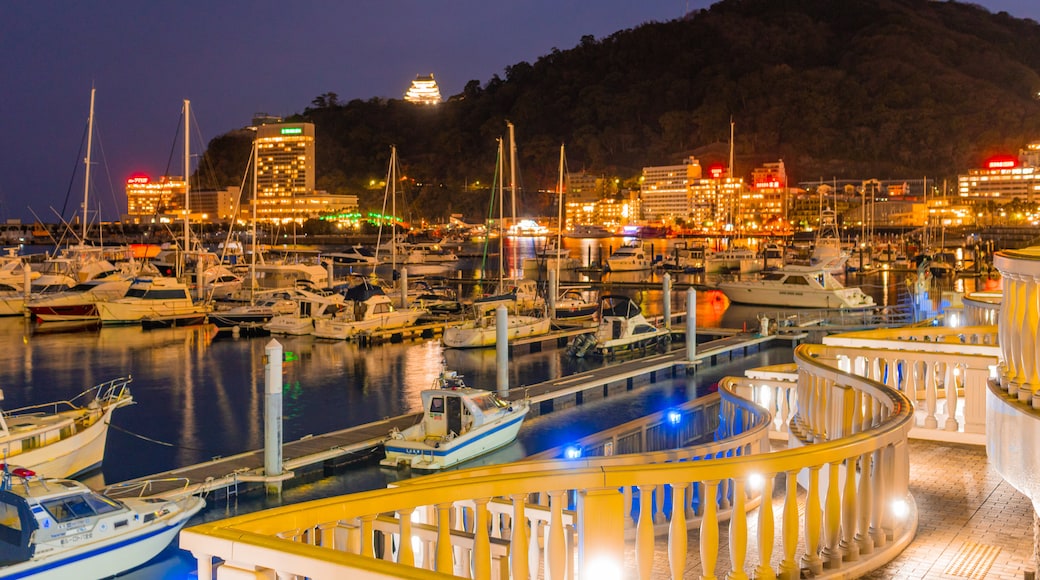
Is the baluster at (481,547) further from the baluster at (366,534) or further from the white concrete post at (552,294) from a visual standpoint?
the white concrete post at (552,294)

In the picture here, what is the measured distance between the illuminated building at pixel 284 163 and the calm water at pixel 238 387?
5396 inches

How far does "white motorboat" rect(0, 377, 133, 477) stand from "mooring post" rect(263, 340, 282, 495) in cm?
354

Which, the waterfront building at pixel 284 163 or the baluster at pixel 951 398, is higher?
the waterfront building at pixel 284 163

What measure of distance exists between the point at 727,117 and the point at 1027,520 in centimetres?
18878

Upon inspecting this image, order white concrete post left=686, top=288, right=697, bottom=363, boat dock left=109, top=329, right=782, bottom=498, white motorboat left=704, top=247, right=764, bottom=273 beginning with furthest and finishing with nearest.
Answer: white motorboat left=704, top=247, right=764, bottom=273 → white concrete post left=686, top=288, right=697, bottom=363 → boat dock left=109, top=329, right=782, bottom=498

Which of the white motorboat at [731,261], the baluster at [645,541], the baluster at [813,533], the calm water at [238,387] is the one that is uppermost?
the white motorboat at [731,261]

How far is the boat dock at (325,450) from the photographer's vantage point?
14531 mm

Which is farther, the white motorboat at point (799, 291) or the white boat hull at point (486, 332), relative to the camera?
the white motorboat at point (799, 291)

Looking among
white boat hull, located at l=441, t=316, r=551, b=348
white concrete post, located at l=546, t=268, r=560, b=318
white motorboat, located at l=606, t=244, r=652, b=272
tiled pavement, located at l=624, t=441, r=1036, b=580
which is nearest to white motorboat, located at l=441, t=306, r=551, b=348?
white boat hull, located at l=441, t=316, r=551, b=348

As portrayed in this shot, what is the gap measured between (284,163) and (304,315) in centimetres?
14534

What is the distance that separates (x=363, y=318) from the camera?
117 feet

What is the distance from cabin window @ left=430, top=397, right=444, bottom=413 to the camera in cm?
1761

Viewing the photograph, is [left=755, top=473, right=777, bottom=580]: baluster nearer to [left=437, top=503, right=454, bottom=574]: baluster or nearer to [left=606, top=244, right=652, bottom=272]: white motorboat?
[left=437, top=503, right=454, bottom=574]: baluster

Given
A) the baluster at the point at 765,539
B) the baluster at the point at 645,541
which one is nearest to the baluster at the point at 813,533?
the baluster at the point at 765,539
